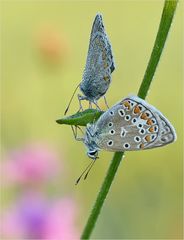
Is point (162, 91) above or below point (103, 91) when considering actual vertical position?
Answer: below

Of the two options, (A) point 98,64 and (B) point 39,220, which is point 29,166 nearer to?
(B) point 39,220

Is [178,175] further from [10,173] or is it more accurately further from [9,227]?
[9,227]

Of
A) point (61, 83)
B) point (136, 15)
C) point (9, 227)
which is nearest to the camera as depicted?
point (9, 227)

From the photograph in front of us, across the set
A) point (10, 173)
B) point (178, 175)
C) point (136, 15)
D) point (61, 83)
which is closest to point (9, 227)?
point (10, 173)

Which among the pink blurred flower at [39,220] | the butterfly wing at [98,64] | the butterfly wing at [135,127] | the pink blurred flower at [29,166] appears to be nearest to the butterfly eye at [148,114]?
the butterfly wing at [135,127]

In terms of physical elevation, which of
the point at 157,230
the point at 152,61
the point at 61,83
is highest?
the point at 152,61

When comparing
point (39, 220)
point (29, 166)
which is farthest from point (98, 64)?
point (29, 166)

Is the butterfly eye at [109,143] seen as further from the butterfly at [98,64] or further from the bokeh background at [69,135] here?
the bokeh background at [69,135]
